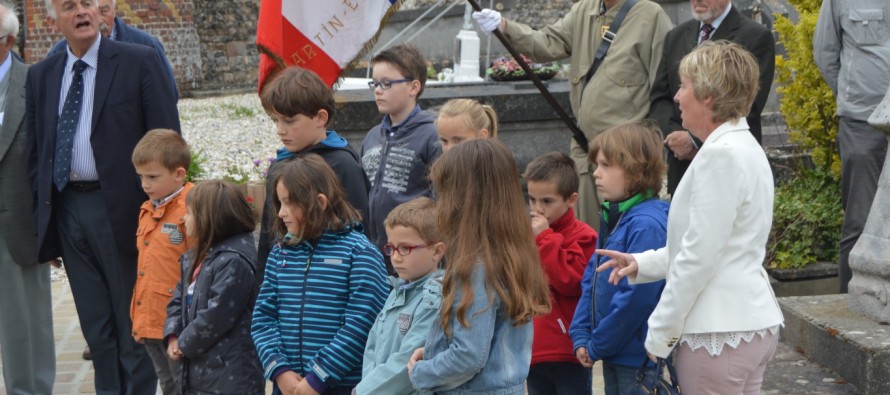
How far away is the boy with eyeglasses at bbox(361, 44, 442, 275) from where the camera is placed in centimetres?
495

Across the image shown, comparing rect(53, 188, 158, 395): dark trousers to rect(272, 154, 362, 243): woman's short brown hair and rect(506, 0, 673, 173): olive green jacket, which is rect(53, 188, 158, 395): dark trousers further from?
rect(506, 0, 673, 173): olive green jacket

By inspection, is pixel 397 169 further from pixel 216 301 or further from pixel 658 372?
pixel 658 372

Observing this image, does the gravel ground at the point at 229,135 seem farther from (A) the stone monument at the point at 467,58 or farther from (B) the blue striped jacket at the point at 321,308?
(B) the blue striped jacket at the point at 321,308

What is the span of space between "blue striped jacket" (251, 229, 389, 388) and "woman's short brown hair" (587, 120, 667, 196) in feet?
2.98

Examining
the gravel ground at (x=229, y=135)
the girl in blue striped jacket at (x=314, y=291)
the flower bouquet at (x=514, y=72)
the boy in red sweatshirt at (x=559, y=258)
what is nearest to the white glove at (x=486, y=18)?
the boy in red sweatshirt at (x=559, y=258)

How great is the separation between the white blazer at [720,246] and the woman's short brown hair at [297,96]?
1641mm

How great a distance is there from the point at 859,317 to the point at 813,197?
2248mm

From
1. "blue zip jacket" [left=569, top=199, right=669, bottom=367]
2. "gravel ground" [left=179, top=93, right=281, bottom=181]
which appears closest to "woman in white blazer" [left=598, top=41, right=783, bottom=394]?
"blue zip jacket" [left=569, top=199, right=669, bottom=367]

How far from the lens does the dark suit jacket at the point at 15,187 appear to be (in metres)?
5.59

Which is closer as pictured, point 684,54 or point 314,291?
point 314,291

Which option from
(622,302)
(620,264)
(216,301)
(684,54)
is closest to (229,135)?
(684,54)

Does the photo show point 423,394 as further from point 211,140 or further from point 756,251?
Answer: point 211,140

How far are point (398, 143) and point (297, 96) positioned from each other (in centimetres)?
68

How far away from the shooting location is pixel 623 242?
393cm
